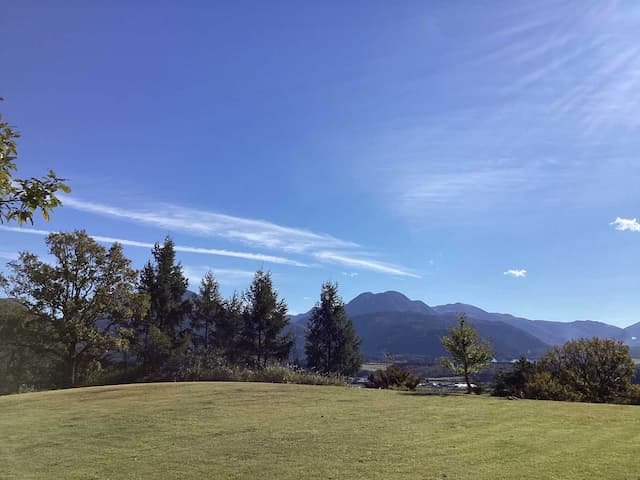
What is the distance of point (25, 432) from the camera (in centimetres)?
1014

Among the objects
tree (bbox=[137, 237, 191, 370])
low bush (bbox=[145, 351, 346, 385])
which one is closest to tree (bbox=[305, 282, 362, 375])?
tree (bbox=[137, 237, 191, 370])

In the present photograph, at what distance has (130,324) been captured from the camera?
43.0 m

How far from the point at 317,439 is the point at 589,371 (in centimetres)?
1906

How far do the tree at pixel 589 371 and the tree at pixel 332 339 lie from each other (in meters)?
23.5

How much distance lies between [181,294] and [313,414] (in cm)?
3667

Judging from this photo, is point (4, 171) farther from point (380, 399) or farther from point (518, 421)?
point (380, 399)

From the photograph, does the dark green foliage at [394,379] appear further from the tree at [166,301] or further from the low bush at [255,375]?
the tree at [166,301]

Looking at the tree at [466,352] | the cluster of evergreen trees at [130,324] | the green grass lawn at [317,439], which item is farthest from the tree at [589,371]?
the cluster of evergreen trees at [130,324]

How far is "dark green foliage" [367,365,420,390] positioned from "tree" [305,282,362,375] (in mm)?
20630

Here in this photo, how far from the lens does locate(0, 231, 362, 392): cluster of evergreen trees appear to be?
31781 mm

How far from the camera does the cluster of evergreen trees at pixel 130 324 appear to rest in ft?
104

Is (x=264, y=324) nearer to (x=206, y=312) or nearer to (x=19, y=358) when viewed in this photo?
(x=206, y=312)

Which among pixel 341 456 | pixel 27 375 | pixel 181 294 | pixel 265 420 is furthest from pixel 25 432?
pixel 181 294

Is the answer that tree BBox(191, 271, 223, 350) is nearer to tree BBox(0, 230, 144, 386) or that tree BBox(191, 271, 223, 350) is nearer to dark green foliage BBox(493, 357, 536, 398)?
tree BBox(0, 230, 144, 386)
